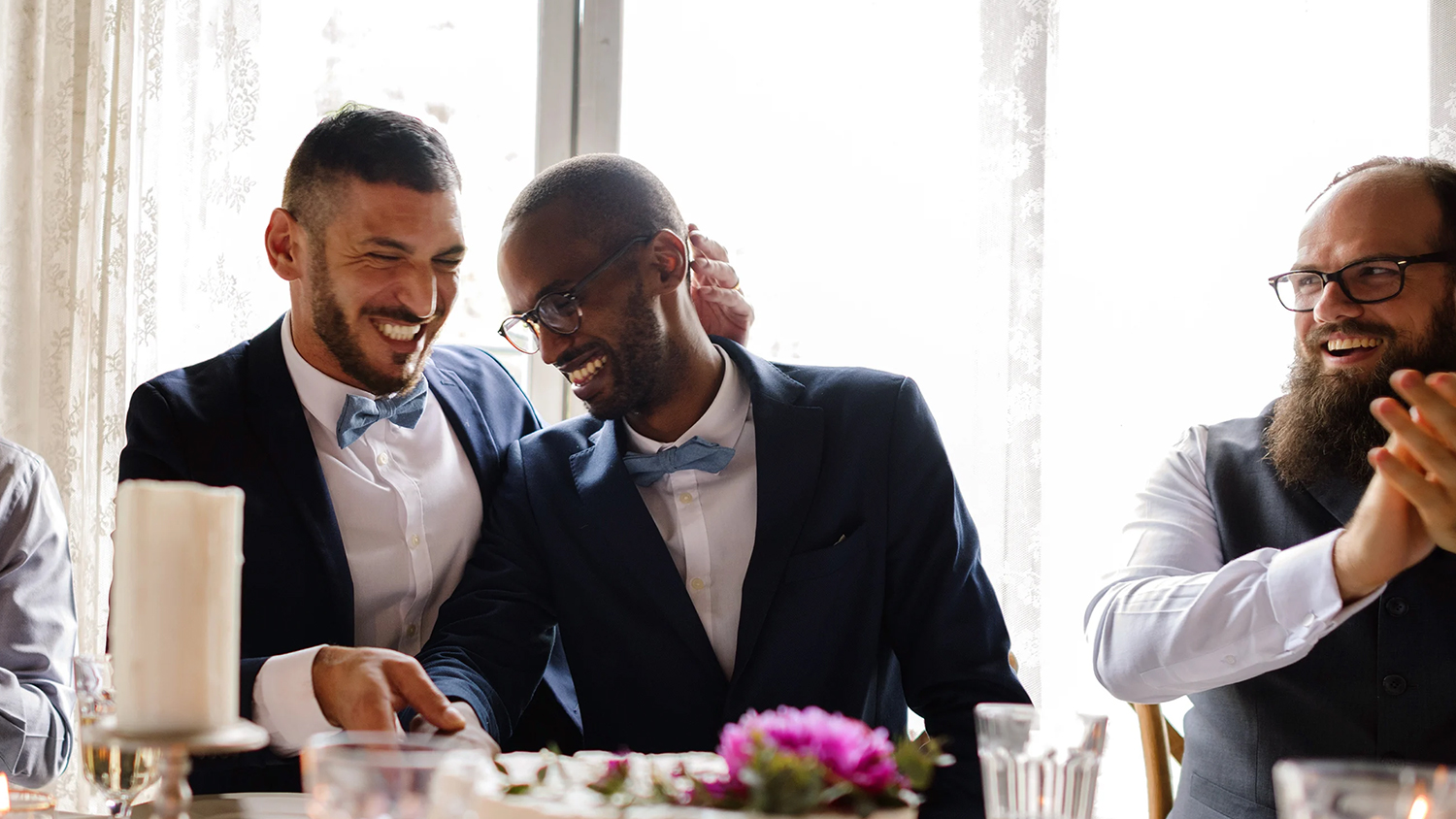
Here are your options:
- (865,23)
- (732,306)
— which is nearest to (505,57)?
(865,23)

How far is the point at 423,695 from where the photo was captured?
1446 millimetres

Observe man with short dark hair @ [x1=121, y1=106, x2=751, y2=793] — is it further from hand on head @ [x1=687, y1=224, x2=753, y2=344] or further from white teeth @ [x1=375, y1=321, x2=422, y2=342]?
hand on head @ [x1=687, y1=224, x2=753, y2=344]

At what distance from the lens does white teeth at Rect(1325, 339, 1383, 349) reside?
213cm

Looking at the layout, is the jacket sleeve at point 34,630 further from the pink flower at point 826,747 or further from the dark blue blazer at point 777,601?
the pink flower at point 826,747

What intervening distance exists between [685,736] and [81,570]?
5.94 feet

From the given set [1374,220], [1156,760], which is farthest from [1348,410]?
[1156,760]

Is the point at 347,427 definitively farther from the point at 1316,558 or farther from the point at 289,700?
the point at 1316,558

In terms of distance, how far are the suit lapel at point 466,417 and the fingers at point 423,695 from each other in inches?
32.5

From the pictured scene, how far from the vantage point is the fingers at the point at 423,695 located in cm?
144

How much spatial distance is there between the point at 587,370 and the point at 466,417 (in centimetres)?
37

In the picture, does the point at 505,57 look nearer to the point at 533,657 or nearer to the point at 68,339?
the point at 68,339

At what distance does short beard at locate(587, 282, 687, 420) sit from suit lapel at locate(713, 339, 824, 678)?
173mm

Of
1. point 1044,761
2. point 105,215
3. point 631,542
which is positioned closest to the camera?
point 1044,761

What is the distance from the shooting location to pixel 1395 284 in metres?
2.09
